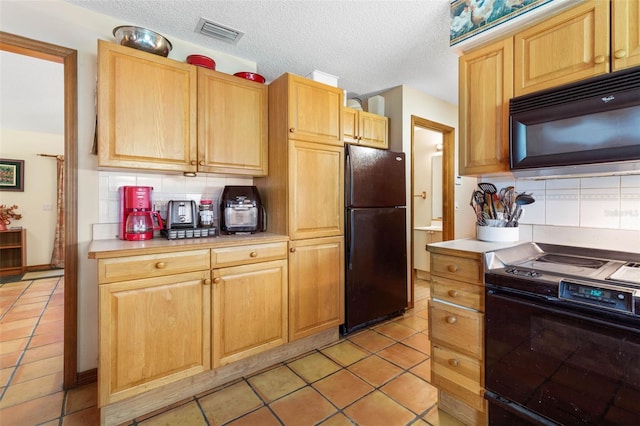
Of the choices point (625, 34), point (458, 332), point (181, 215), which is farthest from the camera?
point (181, 215)

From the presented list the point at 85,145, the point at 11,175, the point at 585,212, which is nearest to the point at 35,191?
the point at 11,175

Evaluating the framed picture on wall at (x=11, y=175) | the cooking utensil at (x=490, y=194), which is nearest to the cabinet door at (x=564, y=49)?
the cooking utensil at (x=490, y=194)

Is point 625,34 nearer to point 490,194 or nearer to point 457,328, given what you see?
point 490,194

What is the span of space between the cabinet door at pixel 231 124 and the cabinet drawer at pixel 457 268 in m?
1.49

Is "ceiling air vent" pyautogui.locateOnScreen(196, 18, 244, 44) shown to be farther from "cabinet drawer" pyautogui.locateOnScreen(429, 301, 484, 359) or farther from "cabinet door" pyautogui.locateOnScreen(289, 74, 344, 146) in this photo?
"cabinet drawer" pyautogui.locateOnScreen(429, 301, 484, 359)

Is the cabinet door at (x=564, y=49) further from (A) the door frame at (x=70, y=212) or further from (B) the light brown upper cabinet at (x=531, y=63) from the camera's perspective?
(A) the door frame at (x=70, y=212)

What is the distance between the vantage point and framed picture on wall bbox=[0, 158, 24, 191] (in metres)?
4.73

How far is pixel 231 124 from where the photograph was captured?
2.21 meters

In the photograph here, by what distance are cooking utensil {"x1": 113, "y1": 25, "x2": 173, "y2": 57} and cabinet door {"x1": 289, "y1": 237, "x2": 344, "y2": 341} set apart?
1.64 metres

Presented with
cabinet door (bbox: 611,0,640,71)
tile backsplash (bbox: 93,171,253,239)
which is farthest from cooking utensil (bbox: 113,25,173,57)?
cabinet door (bbox: 611,0,640,71)

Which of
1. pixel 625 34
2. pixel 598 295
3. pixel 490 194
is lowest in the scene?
pixel 598 295

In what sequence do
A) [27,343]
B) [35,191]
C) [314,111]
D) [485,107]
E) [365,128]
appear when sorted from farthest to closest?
[35,191], [365,128], [27,343], [314,111], [485,107]

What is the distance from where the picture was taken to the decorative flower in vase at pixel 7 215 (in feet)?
15.2

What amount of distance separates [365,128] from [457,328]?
2.09 meters
